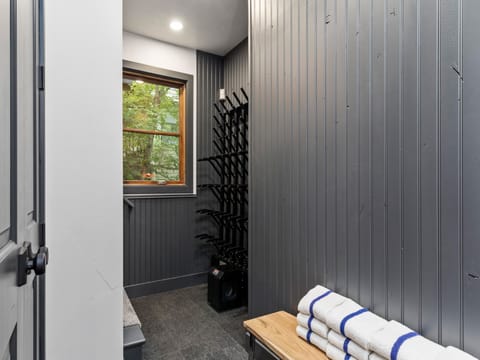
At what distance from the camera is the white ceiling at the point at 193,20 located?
7.83 ft

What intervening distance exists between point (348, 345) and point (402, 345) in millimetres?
221

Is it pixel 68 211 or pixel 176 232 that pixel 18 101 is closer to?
pixel 68 211

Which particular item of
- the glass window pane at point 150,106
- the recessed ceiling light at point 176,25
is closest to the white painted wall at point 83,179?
the recessed ceiling light at point 176,25

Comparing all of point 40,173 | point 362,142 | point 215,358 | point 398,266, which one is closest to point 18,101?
point 40,173

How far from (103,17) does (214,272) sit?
2.26m

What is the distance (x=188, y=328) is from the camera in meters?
2.26

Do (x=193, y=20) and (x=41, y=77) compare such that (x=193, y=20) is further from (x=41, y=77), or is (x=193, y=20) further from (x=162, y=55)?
(x=41, y=77)

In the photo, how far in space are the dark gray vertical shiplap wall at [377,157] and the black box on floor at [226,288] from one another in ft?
2.69

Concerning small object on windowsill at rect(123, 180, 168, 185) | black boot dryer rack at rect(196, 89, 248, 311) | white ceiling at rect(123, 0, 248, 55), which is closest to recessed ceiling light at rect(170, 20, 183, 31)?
white ceiling at rect(123, 0, 248, 55)

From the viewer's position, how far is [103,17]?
1.28 meters

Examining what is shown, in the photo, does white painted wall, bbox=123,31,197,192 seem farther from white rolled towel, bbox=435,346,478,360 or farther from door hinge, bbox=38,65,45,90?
white rolled towel, bbox=435,346,478,360

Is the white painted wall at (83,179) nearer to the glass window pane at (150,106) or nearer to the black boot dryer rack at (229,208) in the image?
the black boot dryer rack at (229,208)

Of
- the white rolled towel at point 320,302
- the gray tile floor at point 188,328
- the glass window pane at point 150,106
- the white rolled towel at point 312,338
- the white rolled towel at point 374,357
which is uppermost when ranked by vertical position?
the glass window pane at point 150,106

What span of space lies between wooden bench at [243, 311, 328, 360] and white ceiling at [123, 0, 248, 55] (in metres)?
2.59
